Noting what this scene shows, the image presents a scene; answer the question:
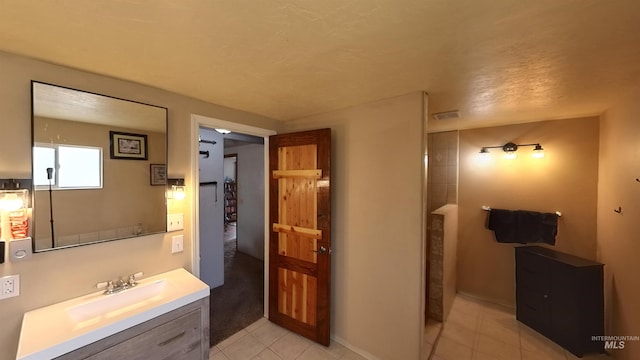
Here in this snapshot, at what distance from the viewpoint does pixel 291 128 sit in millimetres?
2729


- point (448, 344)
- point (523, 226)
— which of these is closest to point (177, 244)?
point (448, 344)

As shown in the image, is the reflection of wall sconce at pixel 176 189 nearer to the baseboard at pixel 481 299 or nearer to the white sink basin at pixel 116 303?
the white sink basin at pixel 116 303

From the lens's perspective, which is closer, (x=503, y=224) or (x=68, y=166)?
(x=68, y=166)

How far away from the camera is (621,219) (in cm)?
192

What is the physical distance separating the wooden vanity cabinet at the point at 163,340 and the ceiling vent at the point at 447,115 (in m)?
2.77

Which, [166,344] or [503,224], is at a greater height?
[503,224]

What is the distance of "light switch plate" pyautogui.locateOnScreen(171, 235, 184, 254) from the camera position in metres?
1.84

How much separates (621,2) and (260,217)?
4789 millimetres

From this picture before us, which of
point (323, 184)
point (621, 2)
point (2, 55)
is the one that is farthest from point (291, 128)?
point (621, 2)

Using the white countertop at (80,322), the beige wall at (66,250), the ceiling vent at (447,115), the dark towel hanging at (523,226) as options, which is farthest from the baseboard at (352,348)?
the ceiling vent at (447,115)

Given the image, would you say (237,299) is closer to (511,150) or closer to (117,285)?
(117,285)

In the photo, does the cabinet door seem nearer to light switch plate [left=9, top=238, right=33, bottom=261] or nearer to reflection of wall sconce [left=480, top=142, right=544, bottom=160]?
reflection of wall sconce [left=480, top=142, right=544, bottom=160]

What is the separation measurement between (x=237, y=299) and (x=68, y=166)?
8.09ft

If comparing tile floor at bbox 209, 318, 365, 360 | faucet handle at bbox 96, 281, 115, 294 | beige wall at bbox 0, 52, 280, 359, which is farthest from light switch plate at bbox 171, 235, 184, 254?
tile floor at bbox 209, 318, 365, 360
